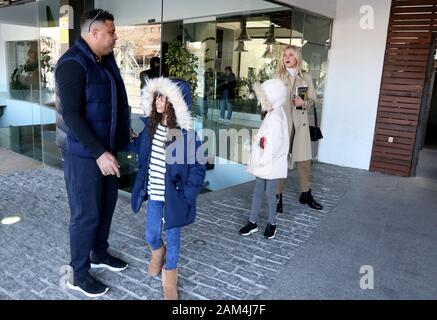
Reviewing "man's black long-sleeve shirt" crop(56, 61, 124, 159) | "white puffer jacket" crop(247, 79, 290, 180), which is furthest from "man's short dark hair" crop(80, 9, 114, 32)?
"white puffer jacket" crop(247, 79, 290, 180)

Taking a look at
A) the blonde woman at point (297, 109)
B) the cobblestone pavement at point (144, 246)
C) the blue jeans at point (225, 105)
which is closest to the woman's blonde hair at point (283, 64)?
the blonde woman at point (297, 109)

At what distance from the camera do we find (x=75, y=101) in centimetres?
221

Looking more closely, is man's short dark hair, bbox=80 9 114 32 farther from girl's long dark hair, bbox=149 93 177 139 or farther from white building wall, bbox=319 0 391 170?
white building wall, bbox=319 0 391 170

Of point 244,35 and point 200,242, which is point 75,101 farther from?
point 244,35

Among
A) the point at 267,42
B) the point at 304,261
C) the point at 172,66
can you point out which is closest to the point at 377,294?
the point at 304,261

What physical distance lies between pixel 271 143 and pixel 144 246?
1374mm

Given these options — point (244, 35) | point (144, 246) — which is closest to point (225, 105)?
point (244, 35)

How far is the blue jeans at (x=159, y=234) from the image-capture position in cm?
248

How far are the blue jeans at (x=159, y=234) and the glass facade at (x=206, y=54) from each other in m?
1.82

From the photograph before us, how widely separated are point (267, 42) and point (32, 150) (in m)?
3.89

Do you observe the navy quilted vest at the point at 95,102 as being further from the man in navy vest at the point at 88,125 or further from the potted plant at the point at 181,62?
the potted plant at the point at 181,62

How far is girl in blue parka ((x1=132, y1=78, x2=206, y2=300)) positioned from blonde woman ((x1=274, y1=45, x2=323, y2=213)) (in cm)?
189

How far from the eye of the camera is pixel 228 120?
5312 millimetres
